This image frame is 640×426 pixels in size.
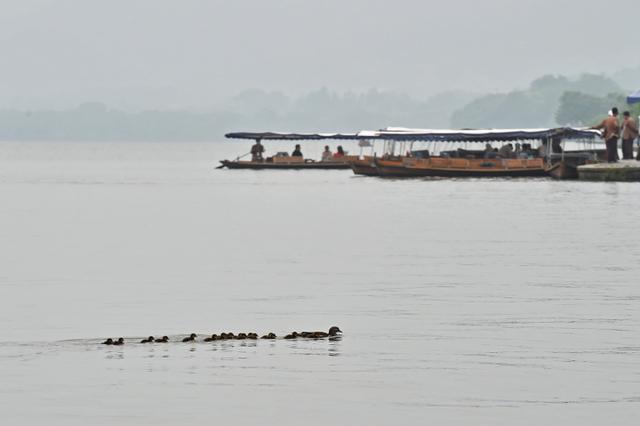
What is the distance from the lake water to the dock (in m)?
11.6

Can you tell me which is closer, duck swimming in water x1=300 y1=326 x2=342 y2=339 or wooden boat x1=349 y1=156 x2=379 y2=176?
duck swimming in water x1=300 y1=326 x2=342 y2=339

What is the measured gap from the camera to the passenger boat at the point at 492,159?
75438 mm

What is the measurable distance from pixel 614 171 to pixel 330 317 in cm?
4221

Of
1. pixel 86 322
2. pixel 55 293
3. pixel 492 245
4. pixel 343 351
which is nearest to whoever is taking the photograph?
pixel 343 351

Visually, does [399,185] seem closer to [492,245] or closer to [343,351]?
[492,245]

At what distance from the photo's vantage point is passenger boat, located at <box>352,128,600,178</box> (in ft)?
247

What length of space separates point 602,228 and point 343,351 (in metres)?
Answer: 25.9

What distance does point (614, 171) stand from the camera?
6400 cm

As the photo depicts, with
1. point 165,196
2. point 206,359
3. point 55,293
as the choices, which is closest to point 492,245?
point 55,293

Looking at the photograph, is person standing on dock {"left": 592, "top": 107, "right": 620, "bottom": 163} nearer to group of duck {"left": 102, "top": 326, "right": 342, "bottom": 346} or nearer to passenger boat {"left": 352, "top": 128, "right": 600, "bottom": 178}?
passenger boat {"left": 352, "top": 128, "right": 600, "bottom": 178}

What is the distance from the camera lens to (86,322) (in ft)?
75.5

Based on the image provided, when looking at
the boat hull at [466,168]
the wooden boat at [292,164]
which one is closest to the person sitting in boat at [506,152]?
the boat hull at [466,168]

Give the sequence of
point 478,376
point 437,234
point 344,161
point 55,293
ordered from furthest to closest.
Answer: point 344,161 → point 437,234 → point 55,293 → point 478,376

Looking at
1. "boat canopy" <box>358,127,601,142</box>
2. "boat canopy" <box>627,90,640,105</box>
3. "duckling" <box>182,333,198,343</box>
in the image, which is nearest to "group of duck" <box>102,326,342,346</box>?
"duckling" <box>182,333,198,343</box>
